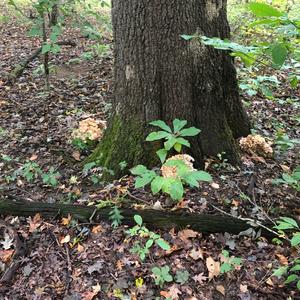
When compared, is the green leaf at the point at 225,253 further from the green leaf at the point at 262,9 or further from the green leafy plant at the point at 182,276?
the green leaf at the point at 262,9

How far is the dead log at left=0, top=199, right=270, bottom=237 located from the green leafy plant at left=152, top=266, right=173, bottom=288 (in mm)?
461

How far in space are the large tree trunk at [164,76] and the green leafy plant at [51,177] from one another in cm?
56

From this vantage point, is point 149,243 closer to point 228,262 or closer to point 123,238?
point 123,238

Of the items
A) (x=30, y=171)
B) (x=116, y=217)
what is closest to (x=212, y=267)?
(x=116, y=217)

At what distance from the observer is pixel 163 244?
3.20 m

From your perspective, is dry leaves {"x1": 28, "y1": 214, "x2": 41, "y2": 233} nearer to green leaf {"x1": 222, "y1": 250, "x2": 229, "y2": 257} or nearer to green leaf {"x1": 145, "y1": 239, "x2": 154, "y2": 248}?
green leaf {"x1": 145, "y1": 239, "x2": 154, "y2": 248}

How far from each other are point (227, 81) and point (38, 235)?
2.72 m

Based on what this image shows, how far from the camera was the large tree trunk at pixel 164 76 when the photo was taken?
143 inches

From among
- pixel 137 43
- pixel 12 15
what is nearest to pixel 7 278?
pixel 137 43

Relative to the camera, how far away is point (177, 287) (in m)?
3.02

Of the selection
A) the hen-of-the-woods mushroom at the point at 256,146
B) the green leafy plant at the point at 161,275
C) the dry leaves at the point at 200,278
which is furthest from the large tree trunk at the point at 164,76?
the dry leaves at the point at 200,278

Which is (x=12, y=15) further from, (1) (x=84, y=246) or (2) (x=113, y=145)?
(1) (x=84, y=246)

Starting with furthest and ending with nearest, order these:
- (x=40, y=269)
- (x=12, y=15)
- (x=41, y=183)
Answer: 1. (x=12, y=15)
2. (x=41, y=183)
3. (x=40, y=269)

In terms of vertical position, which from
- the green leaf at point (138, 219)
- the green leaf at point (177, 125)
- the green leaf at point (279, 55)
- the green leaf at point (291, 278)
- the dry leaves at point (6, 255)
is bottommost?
the dry leaves at point (6, 255)
